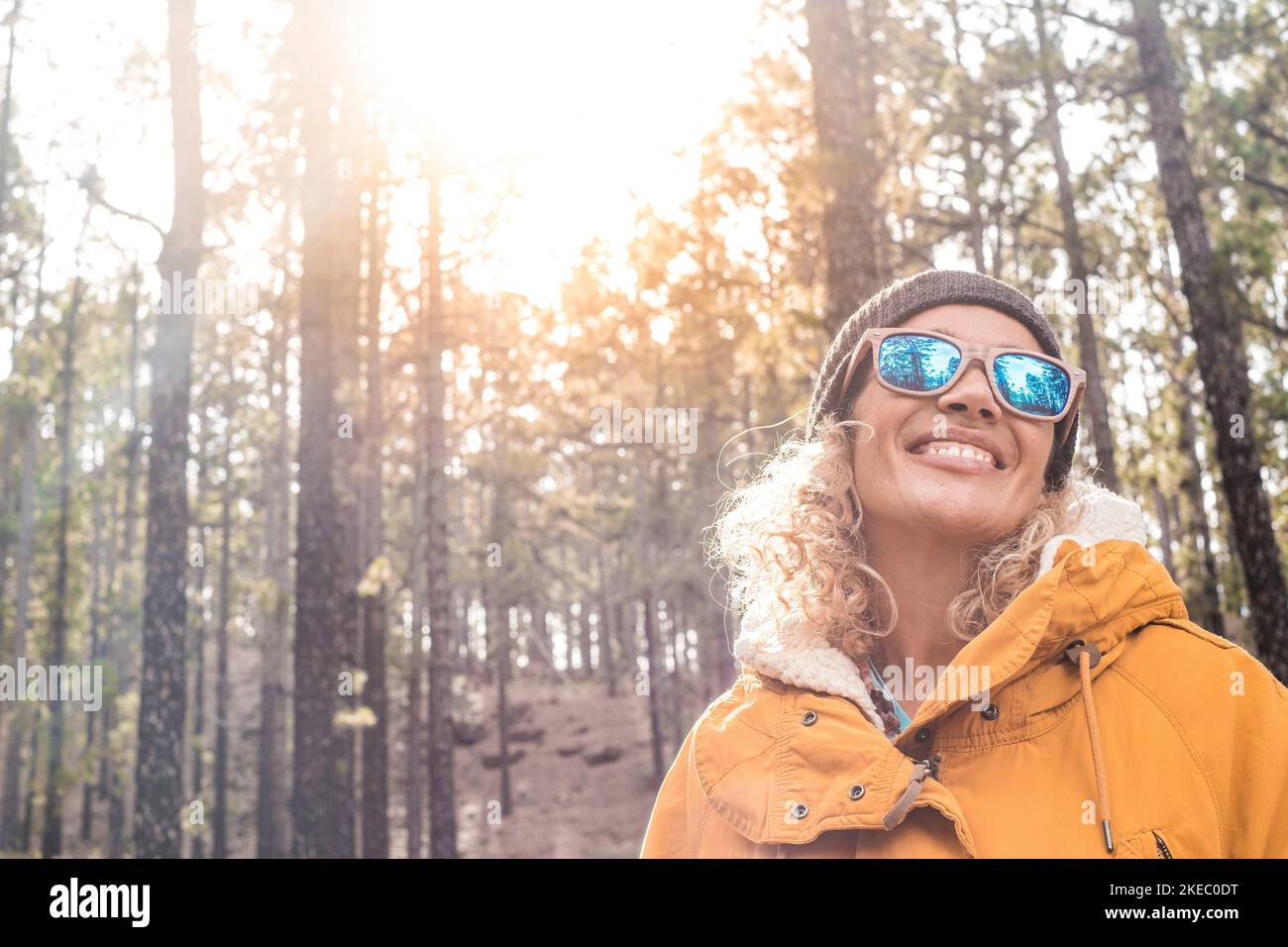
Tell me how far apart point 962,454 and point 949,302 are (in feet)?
1.20

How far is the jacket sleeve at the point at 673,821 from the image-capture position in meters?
2.14

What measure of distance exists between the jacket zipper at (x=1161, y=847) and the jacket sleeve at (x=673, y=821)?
88cm

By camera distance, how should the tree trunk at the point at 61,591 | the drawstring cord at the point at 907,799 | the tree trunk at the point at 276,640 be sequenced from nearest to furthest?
the drawstring cord at the point at 907,799, the tree trunk at the point at 276,640, the tree trunk at the point at 61,591

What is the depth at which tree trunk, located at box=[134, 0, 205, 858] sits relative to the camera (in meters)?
10.5

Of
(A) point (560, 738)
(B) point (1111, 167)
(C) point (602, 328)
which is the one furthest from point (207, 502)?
(B) point (1111, 167)

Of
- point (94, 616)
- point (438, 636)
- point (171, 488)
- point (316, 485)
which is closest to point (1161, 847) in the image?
point (316, 485)

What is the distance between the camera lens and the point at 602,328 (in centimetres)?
1432

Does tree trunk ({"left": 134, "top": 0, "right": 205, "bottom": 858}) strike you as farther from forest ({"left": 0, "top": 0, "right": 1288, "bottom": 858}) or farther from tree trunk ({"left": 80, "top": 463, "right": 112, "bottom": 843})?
tree trunk ({"left": 80, "top": 463, "right": 112, "bottom": 843})

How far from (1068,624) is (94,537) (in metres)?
37.9

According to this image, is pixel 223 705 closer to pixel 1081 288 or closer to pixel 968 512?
pixel 1081 288

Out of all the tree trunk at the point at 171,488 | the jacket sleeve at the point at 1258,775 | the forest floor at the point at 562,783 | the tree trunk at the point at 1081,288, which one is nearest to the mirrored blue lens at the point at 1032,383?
the jacket sleeve at the point at 1258,775

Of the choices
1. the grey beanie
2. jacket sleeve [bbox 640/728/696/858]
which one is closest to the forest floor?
jacket sleeve [bbox 640/728/696/858]

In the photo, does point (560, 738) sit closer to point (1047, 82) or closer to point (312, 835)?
point (312, 835)

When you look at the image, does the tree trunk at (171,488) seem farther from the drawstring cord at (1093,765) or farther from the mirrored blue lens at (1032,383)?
the drawstring cord at (1093,765)
